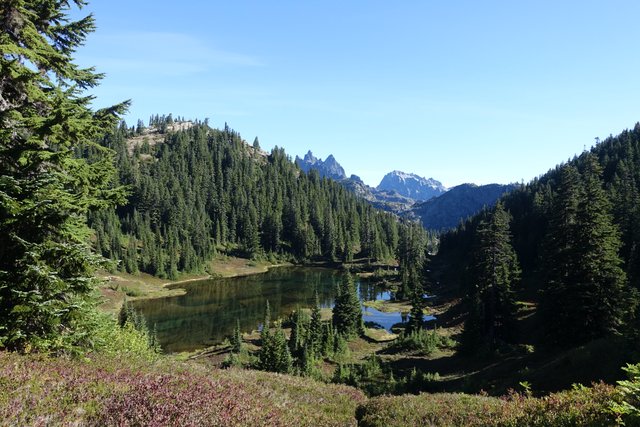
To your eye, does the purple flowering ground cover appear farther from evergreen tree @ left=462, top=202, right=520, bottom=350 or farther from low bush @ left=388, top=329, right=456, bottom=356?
low bush @ left=388, top=329, right=456, bottom=356

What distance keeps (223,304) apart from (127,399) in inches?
3443

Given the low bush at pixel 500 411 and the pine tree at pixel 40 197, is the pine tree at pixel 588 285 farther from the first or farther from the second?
the pine tree at pixel 40 197

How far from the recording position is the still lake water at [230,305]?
68.0 m

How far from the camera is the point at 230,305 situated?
90.4 m

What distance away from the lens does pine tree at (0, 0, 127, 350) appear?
1127 centimetres

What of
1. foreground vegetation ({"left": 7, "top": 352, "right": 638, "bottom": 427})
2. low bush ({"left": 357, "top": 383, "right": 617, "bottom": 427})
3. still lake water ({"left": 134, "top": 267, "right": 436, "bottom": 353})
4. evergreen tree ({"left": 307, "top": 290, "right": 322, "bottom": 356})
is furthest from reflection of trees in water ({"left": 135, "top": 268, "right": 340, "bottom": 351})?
foreground vegetation ({"left": 7, "top": 352, "right": 638, "bottom": 427})

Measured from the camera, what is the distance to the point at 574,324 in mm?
34438

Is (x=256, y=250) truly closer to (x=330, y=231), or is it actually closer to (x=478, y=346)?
(x=330, y=231)

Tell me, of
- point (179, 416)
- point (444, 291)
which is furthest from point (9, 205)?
point (444, 291)

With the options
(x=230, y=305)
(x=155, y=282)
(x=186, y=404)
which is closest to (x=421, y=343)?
(x=186, y=404)

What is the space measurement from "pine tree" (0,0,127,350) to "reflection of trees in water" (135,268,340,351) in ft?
132

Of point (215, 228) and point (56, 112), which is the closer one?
point (56, 112)

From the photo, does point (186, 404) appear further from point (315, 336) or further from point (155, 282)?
point (155, 282)

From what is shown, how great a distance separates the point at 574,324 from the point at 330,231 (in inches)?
6194
